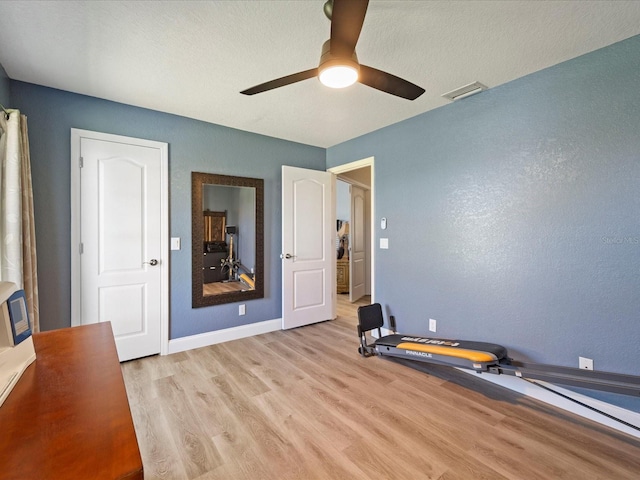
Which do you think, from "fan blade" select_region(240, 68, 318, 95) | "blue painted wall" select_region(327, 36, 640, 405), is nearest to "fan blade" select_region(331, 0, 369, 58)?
"fan blade" select_region(240, 68, 318, 95)

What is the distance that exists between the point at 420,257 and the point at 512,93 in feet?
5.46

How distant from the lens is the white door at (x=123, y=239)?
2740 millimetres

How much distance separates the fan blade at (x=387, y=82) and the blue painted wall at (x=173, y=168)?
232 centimetres

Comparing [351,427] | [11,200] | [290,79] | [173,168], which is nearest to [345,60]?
[290,79]

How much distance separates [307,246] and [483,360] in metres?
2.48

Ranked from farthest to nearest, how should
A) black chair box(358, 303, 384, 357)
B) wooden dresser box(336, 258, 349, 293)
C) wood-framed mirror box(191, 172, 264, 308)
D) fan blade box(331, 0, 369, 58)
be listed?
wooden dresser box(336, 258, 349, 293) → wood-framed mirror box(191, 172, 264, 308) → black chair box(358, 303, 384, 357) → fan blade box(331, 0, 369, 58)

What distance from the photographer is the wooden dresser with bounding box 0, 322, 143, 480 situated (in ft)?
2.09

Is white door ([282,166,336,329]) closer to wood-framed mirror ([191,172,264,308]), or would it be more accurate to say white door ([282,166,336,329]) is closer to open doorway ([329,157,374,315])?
wood-framed mirror ([191,172,264,308])

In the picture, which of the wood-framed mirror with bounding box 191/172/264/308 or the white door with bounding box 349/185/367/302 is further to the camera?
the white door with bounding box 349/185/367/302

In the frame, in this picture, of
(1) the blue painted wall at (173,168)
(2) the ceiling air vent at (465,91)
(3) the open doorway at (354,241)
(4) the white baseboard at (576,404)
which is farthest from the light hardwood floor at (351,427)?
(3) the open doorway at (354,241)

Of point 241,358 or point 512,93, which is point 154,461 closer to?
point 241,358

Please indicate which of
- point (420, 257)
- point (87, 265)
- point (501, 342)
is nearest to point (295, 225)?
point (420, 257)

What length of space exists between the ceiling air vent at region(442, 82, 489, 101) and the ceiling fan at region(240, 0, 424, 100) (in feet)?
3.38

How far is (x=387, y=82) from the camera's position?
5.65ft
